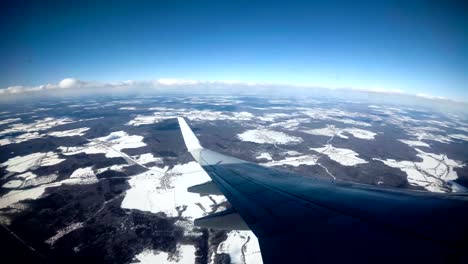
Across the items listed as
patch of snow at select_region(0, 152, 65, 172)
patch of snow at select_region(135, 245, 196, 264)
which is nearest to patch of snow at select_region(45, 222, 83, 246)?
patch of snow at select_region(135, 245, 196, 264)

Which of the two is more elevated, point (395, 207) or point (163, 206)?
point (395, 207)

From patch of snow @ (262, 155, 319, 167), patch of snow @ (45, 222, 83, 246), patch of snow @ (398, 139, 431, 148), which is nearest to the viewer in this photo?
patch of snow @ (45, 222, 83, 246)

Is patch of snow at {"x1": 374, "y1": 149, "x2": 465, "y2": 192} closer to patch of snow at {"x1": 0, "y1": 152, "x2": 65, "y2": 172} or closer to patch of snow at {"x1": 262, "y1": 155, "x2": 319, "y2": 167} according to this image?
patch of snow at {"x1": 262, "y1": 155, "x2": 319, "y2": 167}

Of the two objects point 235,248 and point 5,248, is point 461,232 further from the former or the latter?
point 5,248

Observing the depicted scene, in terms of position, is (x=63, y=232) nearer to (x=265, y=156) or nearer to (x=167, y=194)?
(x=167, y=194)

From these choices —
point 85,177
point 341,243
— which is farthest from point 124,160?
point 341,243

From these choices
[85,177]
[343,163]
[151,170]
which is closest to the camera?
[85,177]

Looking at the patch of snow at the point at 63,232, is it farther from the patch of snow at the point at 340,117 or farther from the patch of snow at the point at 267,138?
the patch of snow at the point at 340,117

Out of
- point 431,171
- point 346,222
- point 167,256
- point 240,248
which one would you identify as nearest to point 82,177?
point 167,256
